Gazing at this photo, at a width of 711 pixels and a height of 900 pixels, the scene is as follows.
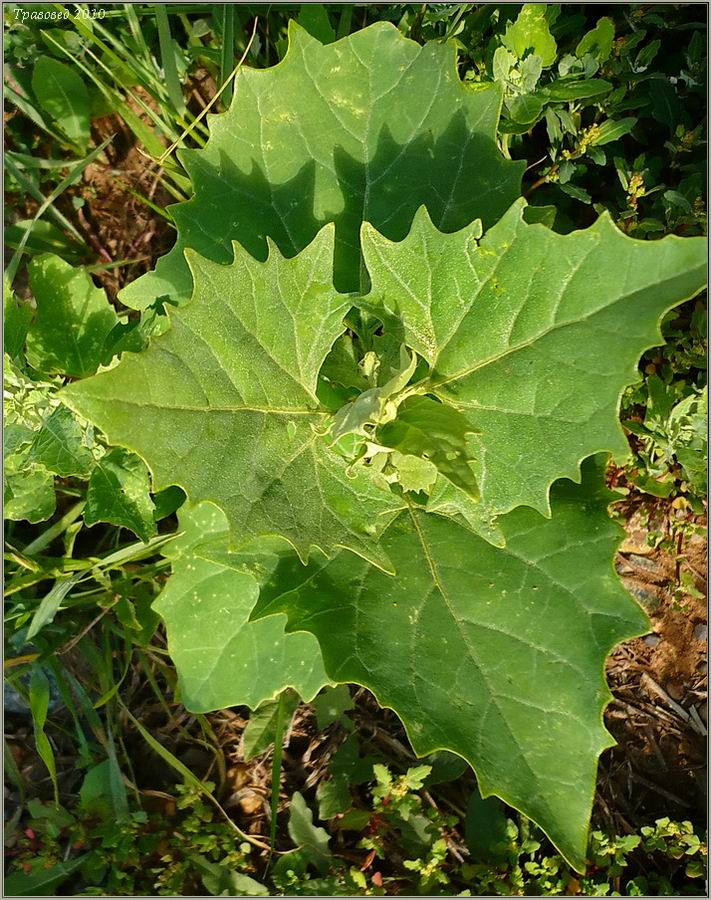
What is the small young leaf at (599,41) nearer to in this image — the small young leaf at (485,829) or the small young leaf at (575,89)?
the small young leaf at (575,89)

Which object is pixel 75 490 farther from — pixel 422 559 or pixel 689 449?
pixel 689 449

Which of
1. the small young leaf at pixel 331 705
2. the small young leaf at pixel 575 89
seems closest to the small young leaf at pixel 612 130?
the small young leaf at pixel 575 89

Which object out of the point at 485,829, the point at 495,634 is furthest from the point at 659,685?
the point at 495,634

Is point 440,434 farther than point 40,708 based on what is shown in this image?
No

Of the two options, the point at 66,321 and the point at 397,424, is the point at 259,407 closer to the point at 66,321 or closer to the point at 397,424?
the point at 397,424

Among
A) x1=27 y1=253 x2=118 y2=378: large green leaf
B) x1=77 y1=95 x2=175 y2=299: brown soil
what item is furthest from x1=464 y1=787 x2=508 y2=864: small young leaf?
x1=77 y1=95 x2=175 y2=299: brown soil

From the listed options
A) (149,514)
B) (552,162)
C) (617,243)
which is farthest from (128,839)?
(552,162)
